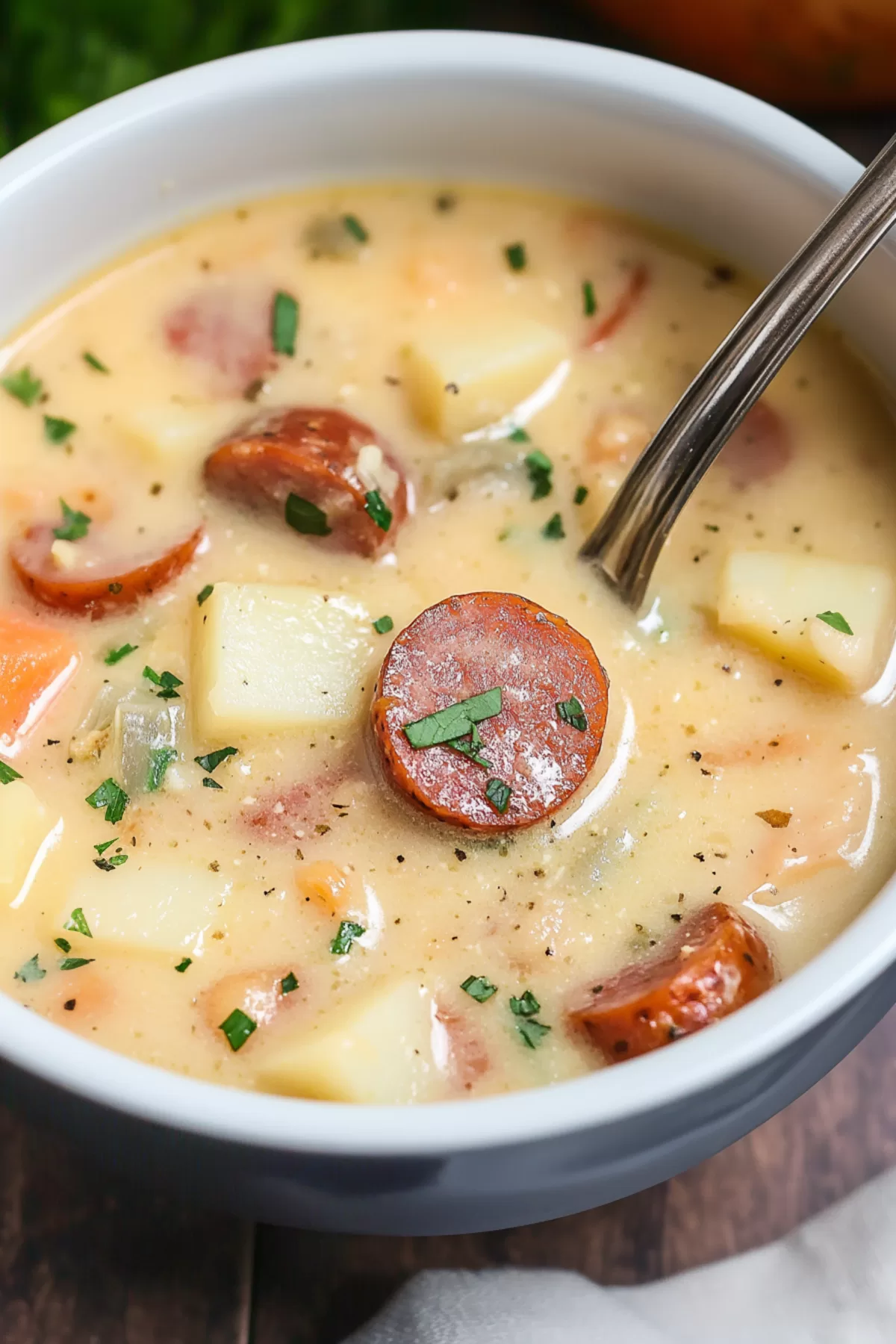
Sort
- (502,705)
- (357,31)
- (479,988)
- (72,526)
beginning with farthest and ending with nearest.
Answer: (357,31), (72,526), (502,705), (479,988)

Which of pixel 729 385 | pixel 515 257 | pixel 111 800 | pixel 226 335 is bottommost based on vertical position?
pixel 111 800

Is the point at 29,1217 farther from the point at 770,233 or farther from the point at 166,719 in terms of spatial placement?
the point at 770,233

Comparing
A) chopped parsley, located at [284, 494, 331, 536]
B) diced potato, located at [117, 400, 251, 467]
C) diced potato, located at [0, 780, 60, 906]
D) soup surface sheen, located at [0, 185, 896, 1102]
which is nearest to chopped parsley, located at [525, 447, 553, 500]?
soup surface sheen, located at [0, 185, 896, 1102]

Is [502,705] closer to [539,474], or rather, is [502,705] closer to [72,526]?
[539,474]

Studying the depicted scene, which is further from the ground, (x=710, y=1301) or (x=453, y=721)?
(x=453, y=721)

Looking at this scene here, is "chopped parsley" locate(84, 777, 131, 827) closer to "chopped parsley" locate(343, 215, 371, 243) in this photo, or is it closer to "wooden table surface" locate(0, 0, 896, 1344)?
"wooden table surface" locate(0, 0, 896, 1344)

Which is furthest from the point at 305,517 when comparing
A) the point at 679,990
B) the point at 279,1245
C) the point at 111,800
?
the point at 279,1245
